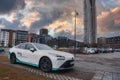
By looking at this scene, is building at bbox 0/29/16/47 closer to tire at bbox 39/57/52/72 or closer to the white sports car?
the white sports car

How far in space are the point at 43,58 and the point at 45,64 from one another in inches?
13.1

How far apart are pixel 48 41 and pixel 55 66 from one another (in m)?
110

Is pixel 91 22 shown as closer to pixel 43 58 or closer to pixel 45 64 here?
pixel 43 58

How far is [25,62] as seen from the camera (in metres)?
11.4

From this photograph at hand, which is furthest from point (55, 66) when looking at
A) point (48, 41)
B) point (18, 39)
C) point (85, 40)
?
point (18, 39)

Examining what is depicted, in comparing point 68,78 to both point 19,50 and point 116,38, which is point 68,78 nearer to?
point 19,50

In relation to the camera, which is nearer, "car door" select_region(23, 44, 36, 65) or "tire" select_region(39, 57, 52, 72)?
"tire" select_region(39, 57, 52, 72)

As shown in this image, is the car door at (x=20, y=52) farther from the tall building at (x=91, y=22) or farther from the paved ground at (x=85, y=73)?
the tall building at (x=91, y=22)

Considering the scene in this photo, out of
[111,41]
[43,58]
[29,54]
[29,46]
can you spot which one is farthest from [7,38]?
[43,58]

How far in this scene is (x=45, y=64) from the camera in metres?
10.1

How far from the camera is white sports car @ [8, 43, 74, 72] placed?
976 cm

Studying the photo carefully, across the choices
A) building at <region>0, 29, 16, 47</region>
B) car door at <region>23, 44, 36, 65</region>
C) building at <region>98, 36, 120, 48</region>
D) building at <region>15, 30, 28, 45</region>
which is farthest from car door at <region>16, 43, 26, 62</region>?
building at <region>98, 36, 120, 48</region>

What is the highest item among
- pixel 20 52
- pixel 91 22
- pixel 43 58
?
pixel 91 22

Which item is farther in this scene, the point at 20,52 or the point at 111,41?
the point at 111,41
